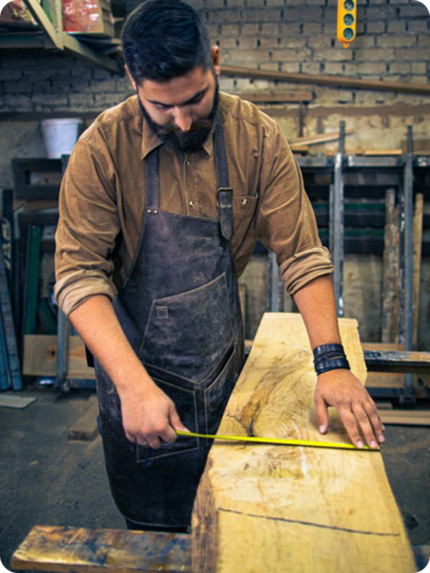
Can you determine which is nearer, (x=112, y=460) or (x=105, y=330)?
(x=105, y=330)

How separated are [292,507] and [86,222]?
938 millimetres

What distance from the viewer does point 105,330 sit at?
1378 millimetres

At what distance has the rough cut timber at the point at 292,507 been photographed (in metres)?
0.86

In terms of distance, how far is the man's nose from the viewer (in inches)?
53.7

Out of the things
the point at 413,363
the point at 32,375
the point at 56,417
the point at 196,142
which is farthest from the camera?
the point at 32,375

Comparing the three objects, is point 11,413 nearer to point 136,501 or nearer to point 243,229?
point 136,501

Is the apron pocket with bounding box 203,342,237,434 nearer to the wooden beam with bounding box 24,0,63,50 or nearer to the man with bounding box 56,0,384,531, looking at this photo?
the man with bounding box 56,0,384,531

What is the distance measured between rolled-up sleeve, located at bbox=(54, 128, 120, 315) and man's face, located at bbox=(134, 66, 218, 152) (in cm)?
19

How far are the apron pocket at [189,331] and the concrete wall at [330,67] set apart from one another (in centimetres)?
328

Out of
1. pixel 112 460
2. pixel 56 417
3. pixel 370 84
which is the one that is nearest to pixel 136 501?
pixel 112 460

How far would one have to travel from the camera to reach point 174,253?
1.63 metres

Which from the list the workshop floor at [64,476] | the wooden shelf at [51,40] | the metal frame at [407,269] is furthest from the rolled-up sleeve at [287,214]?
the metal frame at [407,269]

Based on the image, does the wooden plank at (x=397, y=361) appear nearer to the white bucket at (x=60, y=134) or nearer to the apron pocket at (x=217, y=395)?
the apron pocket at (x=217, y=395)

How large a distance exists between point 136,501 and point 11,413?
2859 millimetres
